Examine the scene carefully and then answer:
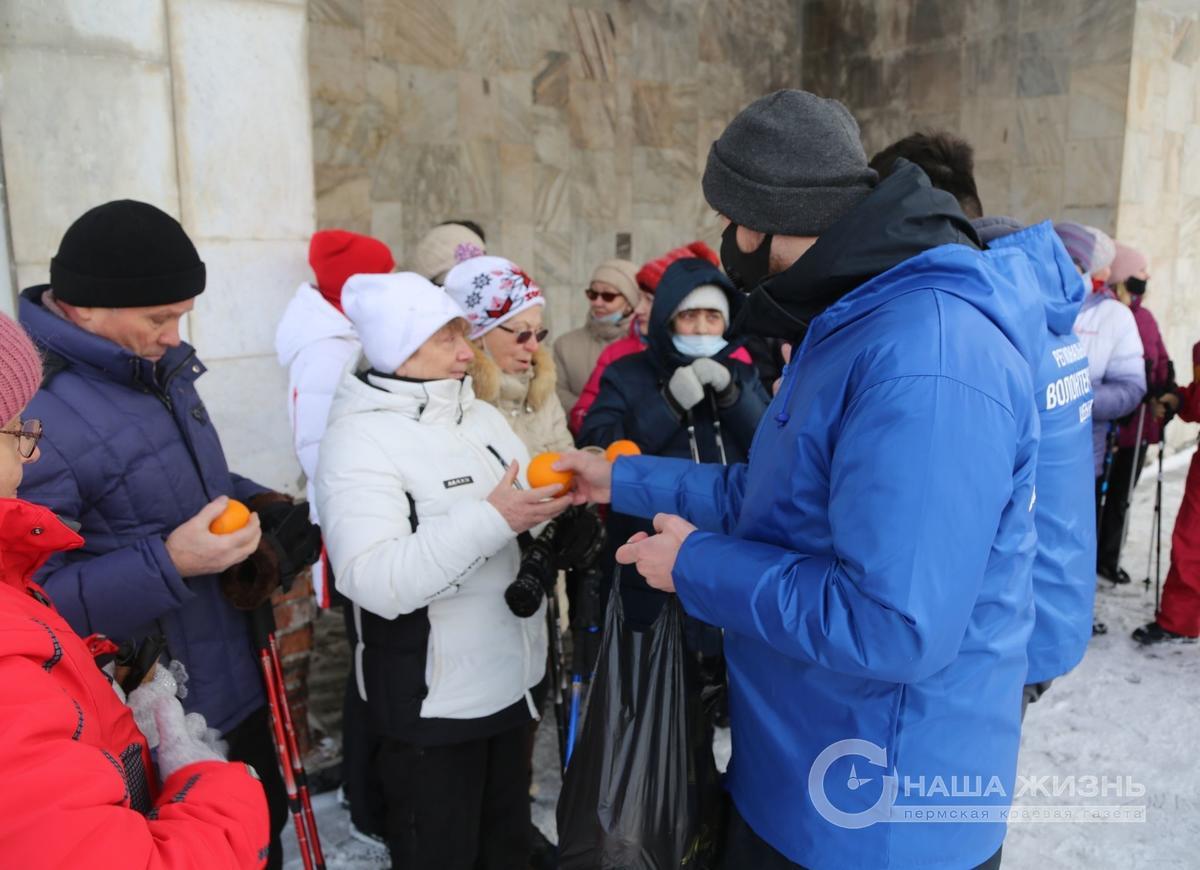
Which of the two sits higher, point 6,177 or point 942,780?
point 6,177

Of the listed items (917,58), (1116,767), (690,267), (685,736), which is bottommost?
(1116,767)

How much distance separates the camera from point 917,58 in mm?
8945

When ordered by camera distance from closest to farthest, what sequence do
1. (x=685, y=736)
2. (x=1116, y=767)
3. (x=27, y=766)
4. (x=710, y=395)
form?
(x=27, y=766), (x=685, y=736), (x=710, y=395), (x=1116, y=767)

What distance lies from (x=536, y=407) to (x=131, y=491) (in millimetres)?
1779

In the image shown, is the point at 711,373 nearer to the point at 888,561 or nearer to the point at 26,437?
the point at 888,561

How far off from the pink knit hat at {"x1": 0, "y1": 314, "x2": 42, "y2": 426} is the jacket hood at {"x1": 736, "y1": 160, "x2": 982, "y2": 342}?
1.24 meters

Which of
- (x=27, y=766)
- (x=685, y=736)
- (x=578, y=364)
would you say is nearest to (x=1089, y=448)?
(x=685, y=736)

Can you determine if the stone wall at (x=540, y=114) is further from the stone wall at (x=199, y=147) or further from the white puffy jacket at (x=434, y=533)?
the white puffy jacket at (x=434, y=533)

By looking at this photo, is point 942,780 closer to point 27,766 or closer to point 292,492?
point 27,766

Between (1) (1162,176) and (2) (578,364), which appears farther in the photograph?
(1) (1162,176)

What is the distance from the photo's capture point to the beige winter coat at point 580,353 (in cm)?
525

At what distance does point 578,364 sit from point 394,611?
3173 mm

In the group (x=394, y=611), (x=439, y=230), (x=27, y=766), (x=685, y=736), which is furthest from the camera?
(x=439, y=230)

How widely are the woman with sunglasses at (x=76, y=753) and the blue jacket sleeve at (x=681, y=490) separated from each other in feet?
3.70
